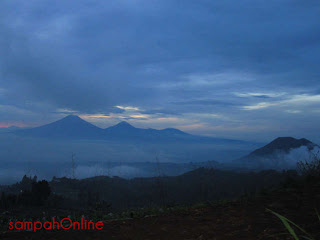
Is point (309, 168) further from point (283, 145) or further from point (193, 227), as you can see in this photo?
point (283, 145)

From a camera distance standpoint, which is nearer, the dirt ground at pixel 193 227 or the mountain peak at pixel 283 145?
the dirt ground at pixel 193 227

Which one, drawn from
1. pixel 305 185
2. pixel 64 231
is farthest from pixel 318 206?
pixel 64 231

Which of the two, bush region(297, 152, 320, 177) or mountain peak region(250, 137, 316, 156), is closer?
bush region(297, 152, 320, 177)

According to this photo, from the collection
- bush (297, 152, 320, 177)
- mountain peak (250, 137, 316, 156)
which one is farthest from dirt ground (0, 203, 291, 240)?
mountain peak (250, 137, 316, 156)

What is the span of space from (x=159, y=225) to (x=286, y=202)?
267cm

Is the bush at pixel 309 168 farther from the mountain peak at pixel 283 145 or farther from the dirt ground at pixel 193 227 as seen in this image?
the mountain peak at pixel 283 145

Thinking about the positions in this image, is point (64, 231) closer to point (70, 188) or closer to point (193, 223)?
point (193, 223)

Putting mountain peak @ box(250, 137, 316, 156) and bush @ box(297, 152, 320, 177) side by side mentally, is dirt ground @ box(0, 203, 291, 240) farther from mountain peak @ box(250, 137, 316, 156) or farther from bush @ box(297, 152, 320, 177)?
mountain peak @ box(250, 137, 316, 156)

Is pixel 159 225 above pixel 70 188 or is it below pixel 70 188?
above

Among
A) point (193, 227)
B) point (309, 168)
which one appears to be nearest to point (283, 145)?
point (309, 168)

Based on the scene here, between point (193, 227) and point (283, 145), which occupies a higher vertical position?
point (283, 145)

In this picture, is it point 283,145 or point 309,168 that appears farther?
point 283,145

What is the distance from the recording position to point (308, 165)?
8.38 metres

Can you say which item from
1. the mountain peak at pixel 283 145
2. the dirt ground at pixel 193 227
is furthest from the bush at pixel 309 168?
the mountain peak at pixel 283 145
